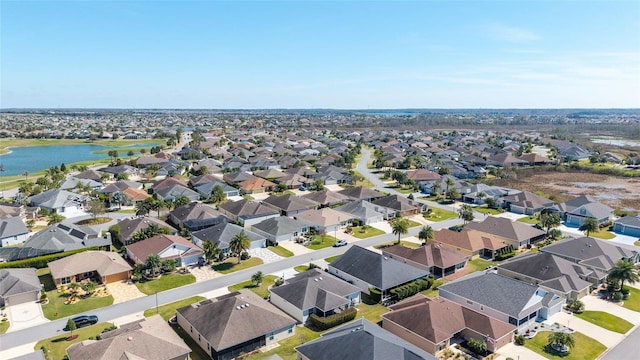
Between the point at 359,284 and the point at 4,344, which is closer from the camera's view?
the point at 4,344

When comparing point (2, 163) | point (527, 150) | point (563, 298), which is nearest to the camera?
point (563, 298)

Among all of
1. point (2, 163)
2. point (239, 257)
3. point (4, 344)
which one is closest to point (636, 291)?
point (239, 257)

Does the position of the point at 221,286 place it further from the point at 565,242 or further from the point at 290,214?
the point at 565,242

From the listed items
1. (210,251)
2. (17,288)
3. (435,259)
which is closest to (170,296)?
(210,251)

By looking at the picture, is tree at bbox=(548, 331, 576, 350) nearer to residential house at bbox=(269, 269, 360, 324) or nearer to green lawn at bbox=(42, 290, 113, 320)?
residential house at bbox=(269, 269, 360, 324)

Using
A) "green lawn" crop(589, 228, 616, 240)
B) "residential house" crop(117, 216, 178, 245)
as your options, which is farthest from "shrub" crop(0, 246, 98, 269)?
"green lawn" crop(589, 228, 616, 240)

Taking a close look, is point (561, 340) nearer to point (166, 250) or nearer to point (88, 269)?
point (166, 250)
